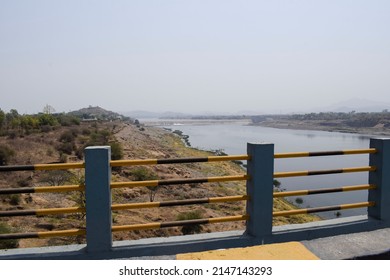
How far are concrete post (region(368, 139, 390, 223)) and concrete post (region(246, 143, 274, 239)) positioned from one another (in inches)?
69.6

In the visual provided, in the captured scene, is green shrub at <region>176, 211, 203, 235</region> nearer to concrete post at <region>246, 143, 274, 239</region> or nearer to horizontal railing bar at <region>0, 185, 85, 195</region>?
concrete post at <region>246, 143, 274, 239</region>

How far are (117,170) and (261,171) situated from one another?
26669 mm

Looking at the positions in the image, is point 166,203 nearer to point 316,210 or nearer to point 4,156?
point 316,210

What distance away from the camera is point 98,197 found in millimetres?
4383

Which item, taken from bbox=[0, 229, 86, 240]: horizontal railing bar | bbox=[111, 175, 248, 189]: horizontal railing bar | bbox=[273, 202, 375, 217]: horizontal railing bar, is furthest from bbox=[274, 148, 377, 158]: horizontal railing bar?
bbox=[0, 229, 86, 240]: horizontal railing bar

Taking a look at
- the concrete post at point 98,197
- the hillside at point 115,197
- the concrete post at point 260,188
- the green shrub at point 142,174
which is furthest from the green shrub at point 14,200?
the concrete post at point 260,188

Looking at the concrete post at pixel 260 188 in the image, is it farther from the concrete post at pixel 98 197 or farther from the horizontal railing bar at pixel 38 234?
the horizontal railing bar at pixel 38 234

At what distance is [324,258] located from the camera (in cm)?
445

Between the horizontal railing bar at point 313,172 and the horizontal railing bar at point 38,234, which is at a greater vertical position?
the horizontal railing bar at point 313,172

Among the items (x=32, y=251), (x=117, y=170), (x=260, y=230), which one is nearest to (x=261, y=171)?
(x=260, y=230)

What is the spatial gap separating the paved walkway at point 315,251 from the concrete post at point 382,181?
493mm

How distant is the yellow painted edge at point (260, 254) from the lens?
4332 mm

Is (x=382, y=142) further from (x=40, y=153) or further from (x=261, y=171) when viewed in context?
(x=40, y=153)
